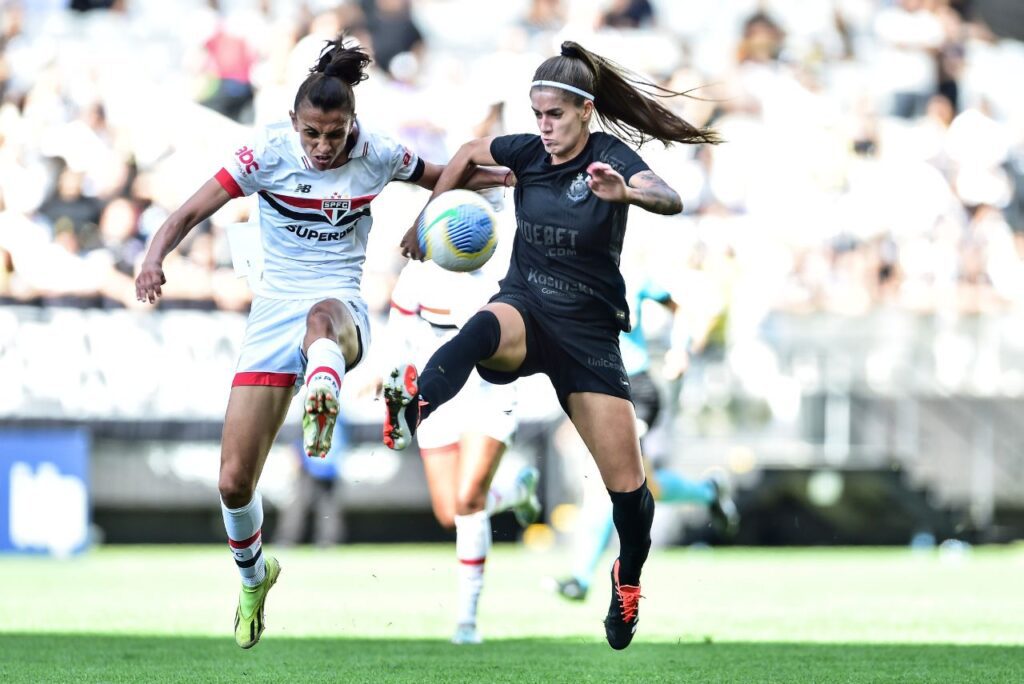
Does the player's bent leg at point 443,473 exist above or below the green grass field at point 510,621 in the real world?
above

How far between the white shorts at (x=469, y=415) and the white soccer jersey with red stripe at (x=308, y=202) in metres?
1.44

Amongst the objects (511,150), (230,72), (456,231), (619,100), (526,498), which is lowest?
(526,498)

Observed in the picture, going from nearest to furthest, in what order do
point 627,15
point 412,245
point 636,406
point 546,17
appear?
point 412,245
point 636,406
point 546,17
point 627,15

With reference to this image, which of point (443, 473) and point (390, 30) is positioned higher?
point (390, 30)

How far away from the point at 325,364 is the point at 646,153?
25.9ft

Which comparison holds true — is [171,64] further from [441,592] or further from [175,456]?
[441,592]

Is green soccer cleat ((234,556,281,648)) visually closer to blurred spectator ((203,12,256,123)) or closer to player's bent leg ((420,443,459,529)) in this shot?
player's bent leg ((420,443,459,529))

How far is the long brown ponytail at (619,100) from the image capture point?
6.37 metres

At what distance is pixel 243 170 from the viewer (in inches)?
267

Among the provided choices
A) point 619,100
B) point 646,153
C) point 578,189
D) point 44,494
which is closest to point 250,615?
point 578,189

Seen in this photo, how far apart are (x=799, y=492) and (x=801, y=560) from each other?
1.53 m

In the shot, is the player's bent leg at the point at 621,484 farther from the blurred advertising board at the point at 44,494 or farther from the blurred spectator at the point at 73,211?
the blurred spectator at the point at 73,211

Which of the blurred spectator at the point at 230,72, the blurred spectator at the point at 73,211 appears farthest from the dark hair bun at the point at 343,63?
the blurred spectator at the point at 230,72

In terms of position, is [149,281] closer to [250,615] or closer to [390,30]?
[250,615]
